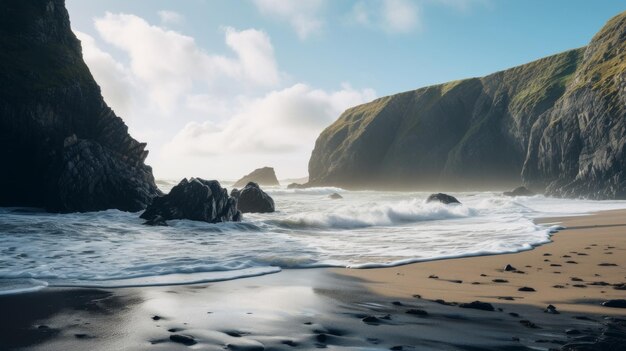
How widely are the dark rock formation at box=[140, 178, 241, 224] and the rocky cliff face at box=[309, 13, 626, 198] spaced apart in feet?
134

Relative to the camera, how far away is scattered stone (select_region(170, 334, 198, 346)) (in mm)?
4802

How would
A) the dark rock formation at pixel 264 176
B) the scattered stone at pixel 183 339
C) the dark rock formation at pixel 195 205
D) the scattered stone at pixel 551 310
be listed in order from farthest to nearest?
1. the dark rock formation at pixel 264 176
2. the dark rock formation at pixel 195 205
3. the scattered stone at pixel 551 310
4. the scattered stone at pixel 183 339

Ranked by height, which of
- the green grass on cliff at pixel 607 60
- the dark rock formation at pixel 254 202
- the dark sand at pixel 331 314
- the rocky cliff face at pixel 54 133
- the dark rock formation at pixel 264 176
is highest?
the green grass on cliff at pixel 607 60

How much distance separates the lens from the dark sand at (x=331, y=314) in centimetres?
486

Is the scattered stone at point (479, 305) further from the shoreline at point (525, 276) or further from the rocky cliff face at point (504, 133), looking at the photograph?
the rocky cliff face at point (504, 133)

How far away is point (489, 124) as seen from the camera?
90.4m

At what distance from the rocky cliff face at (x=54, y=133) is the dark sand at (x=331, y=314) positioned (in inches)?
702

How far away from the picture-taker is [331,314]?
6.20 m

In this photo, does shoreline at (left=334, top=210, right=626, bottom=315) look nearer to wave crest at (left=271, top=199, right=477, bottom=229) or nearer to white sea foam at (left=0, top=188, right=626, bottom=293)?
white sea foam at (left=0, top=188, right=626, bottom=293)

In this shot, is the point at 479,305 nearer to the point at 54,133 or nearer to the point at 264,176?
the point at 54,133

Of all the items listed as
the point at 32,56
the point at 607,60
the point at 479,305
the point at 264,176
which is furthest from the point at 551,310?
the point at 264,176

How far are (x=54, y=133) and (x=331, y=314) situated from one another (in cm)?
2399

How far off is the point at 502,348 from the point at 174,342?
350 cm

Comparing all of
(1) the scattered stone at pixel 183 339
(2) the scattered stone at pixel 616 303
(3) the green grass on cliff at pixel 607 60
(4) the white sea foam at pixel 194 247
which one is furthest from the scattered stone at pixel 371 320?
(3) the green grass on cliff at pixel 607 60
